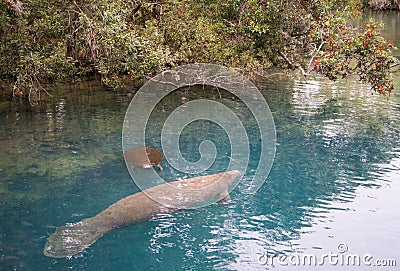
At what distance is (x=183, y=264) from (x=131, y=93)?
12994 millimetres

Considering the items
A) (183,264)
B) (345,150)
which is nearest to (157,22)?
(345,150)

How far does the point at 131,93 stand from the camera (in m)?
18.8

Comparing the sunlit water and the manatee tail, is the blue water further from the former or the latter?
the manatee tail

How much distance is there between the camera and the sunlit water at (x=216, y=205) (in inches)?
277

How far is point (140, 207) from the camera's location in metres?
7.97

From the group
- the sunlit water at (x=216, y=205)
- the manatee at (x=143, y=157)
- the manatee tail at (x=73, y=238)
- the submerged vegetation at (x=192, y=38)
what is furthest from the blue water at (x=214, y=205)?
the submerged vegetation at (x=192, y=38)

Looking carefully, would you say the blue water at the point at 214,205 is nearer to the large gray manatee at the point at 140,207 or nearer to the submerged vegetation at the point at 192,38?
the large gray manatee at the point at 140,207

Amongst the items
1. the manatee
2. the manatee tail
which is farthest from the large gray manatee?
the manatee

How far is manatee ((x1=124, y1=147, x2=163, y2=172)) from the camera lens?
10.4 metres

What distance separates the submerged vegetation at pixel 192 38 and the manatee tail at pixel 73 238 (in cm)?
672

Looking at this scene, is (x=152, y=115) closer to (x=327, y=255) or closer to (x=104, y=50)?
(x=104, y=50)

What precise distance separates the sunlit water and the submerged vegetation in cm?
181

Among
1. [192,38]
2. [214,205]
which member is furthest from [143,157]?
[192,38]

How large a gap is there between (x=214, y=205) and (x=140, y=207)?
1583 millimetres
